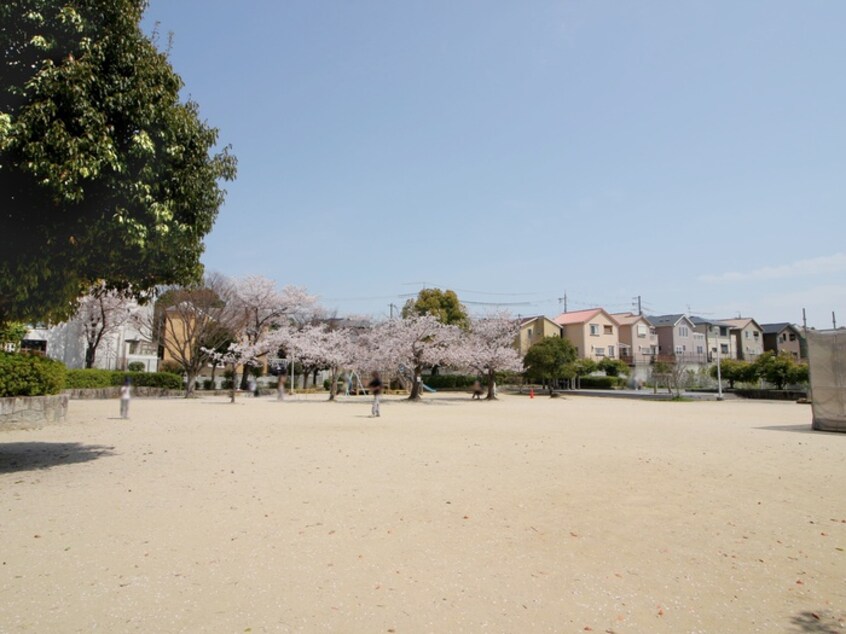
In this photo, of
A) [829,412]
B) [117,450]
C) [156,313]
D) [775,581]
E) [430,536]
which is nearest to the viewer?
[775,581]

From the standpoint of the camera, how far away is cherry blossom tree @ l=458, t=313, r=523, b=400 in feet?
104

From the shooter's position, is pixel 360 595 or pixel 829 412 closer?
pixel 360 595

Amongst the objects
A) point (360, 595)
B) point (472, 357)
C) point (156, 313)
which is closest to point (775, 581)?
point (360, 595)

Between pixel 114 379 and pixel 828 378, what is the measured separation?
113ft

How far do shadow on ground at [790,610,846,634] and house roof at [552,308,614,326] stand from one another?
58.5 metres

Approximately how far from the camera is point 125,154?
7754 millimetres

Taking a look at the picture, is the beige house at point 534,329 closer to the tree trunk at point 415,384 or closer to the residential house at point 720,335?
the residential house at point 720,335

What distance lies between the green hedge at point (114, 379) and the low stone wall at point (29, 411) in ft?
49.0

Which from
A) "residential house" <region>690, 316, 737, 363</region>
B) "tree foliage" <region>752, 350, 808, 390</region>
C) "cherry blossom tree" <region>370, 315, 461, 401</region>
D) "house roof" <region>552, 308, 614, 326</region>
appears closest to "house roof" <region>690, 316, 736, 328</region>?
"residential house" <region>690, 316, 737, 363</region>

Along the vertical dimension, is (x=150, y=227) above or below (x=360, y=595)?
above

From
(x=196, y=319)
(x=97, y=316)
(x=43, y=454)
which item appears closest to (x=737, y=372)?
(x=196, y=319)

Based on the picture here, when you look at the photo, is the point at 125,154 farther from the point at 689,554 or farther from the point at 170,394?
the point at 170,394

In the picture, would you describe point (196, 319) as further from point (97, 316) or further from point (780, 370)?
point (780, 370)

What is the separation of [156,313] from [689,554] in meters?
38.8
